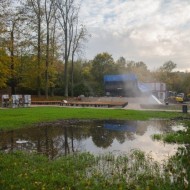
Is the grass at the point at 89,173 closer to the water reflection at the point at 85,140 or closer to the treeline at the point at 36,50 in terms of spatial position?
the water reflection at the point at 85,140

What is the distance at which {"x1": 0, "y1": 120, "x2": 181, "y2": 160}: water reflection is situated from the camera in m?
13.2

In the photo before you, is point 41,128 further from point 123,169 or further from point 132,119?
point 123,169

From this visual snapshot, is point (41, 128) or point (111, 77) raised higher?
point (111, 77)

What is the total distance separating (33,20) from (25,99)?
15250 mm

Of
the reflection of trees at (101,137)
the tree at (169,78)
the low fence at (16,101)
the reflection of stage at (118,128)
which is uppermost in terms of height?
the tree at (169,78)

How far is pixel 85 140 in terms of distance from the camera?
15.9m

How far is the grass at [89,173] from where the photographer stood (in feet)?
25.2

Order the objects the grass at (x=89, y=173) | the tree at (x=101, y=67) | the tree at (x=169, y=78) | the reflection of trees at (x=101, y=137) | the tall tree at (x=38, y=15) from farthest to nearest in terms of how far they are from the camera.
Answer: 1. the tree at (x=169, y=78)
2. the tree at (x=101, y=67)
3. the tall tree at (x=38, y=15)
4. the reflection of trees at (x=101, y=137)
5. the grass at (x=89, y=173)

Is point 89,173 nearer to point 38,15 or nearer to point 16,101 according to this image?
point 16,101

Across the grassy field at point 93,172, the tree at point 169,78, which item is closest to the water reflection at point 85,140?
the grassy field at point 93,172

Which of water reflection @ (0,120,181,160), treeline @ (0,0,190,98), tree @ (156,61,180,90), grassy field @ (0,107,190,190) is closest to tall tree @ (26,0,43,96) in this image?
treeline @ (0,0,190,98)

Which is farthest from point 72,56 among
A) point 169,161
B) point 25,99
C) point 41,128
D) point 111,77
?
point 169,161

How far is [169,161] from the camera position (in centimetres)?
1047

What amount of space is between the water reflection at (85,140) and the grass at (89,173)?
131 cm
